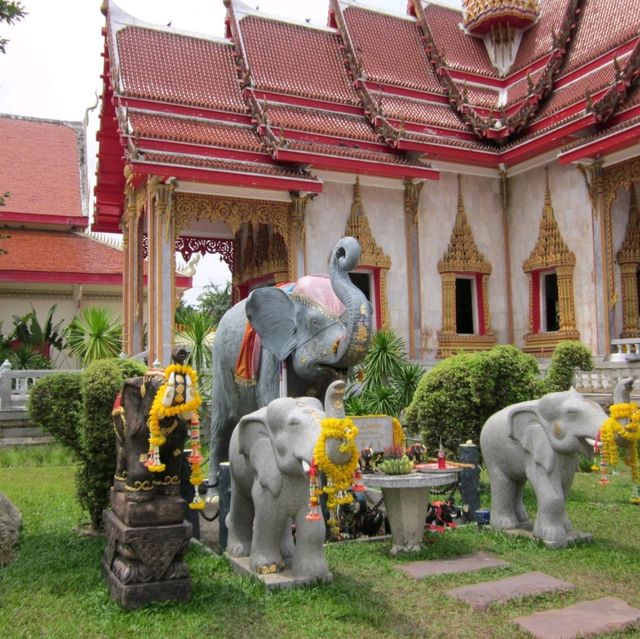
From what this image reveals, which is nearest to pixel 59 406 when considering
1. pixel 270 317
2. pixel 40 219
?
pixel 270 317

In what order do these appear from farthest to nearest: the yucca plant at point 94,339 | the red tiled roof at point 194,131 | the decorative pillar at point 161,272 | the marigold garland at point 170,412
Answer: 1. the yucca plant at point 94,339
2. the red tiled roof at point 194,131
3. the decorative pillar at point 161,272
4. the marigold garland at point 170,412

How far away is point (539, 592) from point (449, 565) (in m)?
0.84

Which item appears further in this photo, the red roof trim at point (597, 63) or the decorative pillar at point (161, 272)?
the red roof trim at point (597, 63)

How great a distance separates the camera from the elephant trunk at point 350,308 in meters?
5.91

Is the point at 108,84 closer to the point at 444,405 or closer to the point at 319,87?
the point at 319,87

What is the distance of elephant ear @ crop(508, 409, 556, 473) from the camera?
20.0 feet

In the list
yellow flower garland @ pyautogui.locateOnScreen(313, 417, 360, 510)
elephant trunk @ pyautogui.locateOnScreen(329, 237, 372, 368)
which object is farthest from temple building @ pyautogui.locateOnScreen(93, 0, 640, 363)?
yellow flower garland @ pyautogui.locateOnScreen(313, 417, 360, 510)

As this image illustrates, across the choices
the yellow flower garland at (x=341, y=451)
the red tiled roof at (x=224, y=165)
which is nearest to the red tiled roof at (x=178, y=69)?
the red tiled roof at (x=224, y=165)

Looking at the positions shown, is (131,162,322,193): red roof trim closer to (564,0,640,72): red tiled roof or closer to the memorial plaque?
(564,0,640,72): red tiled roof

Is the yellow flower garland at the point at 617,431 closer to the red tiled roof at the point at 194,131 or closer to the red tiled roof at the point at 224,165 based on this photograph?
the red tiled roof at the point at 224,165

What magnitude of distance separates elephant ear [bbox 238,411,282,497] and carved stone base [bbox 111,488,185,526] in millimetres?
586

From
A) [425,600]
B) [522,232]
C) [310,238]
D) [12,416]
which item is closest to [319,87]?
[310,238]

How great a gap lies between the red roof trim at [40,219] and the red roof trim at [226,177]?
30.0 feet

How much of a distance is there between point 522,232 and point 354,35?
662 centimetres
